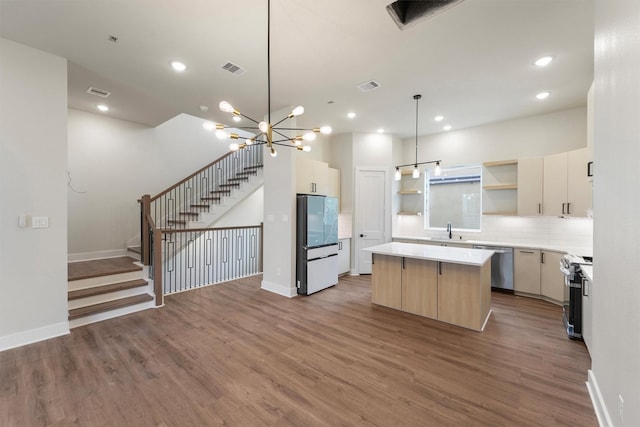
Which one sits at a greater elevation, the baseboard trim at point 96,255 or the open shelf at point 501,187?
the open shelf at point 501,187

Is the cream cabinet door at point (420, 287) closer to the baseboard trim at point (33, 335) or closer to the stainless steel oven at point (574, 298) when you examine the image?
the stainless steel oven at point (574, 298)

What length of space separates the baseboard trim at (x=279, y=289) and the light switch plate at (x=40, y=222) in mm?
3185

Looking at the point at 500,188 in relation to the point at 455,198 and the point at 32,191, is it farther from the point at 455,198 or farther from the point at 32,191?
the point at 32,191

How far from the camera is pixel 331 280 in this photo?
17.3 feet

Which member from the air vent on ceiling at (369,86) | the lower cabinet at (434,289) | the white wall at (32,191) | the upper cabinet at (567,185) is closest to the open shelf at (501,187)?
the upper cabinet at (567,185)

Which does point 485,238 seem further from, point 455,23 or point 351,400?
point 351,400

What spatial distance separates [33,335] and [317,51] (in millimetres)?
4655

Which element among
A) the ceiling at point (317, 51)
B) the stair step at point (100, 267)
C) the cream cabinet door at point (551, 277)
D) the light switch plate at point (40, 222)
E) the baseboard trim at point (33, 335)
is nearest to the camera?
the ceiling at point (317, 51)

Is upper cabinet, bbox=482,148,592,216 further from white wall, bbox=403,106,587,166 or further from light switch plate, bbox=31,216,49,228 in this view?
light switch plate, bbox=31,216,49,228

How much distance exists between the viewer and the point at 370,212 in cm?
628

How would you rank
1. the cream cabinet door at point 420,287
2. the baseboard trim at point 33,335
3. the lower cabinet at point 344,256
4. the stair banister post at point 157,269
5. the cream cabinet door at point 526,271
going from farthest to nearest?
the lower cabinet at point 344,256 → the cream cabinet door at point 526,271 → the stair banister post at point 157,269 → the cream cabinet door at point 420,287 → the baseboard trim at point 33,335

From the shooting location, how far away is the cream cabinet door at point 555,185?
14.3 feet

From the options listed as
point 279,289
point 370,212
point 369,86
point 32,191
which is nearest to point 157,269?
point 32,191

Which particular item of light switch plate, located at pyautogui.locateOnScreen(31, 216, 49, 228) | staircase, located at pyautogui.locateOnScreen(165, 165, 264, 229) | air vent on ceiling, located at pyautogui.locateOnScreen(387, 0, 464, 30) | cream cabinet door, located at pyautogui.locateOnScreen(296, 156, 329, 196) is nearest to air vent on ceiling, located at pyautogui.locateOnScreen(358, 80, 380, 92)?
air vent on ceiling, located at pyautogui.locateOnScreen(387, 0, 464, 30)
